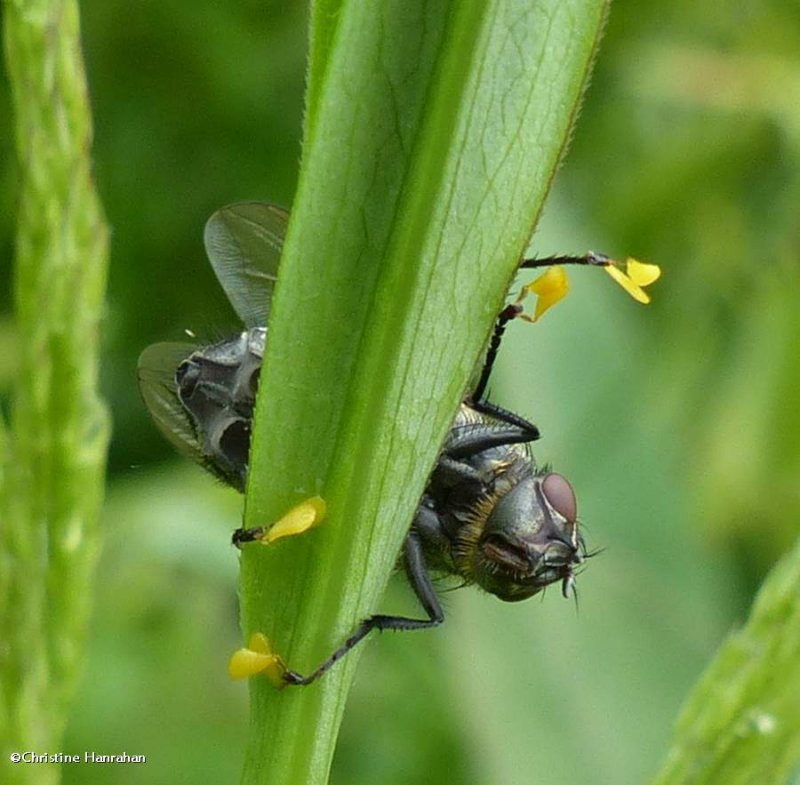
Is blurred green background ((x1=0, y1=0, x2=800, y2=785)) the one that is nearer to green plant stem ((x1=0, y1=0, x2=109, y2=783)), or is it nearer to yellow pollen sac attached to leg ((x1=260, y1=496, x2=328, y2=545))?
green plant stem ((x1=0, y1=0, x2=109, y2=783))

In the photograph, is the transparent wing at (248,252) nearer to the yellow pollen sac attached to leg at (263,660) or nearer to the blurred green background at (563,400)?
the yellow pollen sac attached to leg at (263,660)

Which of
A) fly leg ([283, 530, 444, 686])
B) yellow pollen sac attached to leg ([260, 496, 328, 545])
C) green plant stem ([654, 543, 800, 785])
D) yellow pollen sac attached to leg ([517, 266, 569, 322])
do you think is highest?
yellow pollen sac attached to leg ([517, 266, 569, 322])

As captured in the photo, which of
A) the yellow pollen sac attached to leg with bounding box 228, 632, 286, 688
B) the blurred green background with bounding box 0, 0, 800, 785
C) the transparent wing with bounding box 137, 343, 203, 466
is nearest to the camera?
the yellow pollen sac attached to leg with bounding box 228, 632, 286, 688

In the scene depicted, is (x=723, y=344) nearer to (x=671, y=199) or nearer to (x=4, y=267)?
(x=671, y=199)

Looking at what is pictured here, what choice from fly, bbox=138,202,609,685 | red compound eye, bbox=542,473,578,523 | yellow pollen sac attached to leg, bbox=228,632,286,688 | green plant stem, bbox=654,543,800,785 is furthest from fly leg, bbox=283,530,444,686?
yellow pollen sac attached to leg, bbox=228,632,286,688

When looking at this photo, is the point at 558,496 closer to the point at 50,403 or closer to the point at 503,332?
the point at 503,332

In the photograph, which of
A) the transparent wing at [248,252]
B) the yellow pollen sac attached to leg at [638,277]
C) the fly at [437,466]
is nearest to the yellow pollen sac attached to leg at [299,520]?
the yellow pollen sac attached to leg at [638,277]
